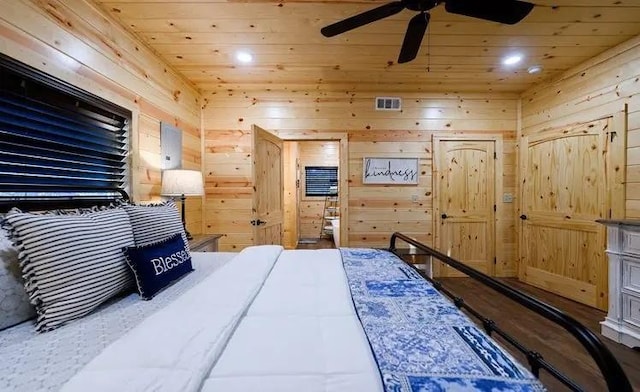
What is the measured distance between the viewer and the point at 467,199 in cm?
372

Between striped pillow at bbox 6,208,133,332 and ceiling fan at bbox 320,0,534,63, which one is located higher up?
ceiling fan at bbox 320,0,534,63

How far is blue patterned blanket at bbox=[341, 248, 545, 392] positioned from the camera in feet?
2.23

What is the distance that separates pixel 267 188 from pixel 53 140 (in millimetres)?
1974

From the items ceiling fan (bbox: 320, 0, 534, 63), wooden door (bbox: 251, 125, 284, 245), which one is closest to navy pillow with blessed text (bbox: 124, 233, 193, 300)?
wooden door (bbox: 251, 125, 284, 245)

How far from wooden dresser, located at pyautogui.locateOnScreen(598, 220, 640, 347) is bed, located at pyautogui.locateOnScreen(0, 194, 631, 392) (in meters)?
1.95

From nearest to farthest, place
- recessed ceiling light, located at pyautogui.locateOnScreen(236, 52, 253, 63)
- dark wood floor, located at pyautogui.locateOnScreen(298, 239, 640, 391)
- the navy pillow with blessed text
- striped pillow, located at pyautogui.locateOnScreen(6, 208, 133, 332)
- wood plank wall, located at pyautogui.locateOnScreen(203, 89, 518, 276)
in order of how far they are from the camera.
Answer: striped pillow, located at pyautogui.locateOnScreen(6, 208, 133, 332) → the navy pillow with blessed text → dark wood floor, located at pyautogui.locateOnScreen(298, 239, 640, 391) → recessed ceiling light, located at pyautogui.locateOnScreen(236, 52, 253, 63) → wood plank wall, located at pyautogui.locateOnScreen(203, 89, 518, 276)

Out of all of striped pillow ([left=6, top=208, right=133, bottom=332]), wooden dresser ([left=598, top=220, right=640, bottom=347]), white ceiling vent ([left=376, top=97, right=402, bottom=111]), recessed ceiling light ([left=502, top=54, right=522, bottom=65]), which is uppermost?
recessed ceiling light ([left=502, top=54, right=522, bottom=65])

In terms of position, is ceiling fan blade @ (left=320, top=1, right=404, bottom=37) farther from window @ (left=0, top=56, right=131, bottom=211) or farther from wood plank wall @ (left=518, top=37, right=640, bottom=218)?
wood plank wall @ (left=518, top=37, right=640, bottom=218)

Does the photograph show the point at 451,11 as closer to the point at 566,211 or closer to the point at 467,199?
the point at 467,199

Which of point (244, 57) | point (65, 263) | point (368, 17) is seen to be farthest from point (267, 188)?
point (65, 263)

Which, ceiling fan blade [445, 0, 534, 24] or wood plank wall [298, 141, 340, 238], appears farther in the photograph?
wood plank wall [298, 141, 340, 238]

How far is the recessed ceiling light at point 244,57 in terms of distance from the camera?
275 cm

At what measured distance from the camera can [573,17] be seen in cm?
220

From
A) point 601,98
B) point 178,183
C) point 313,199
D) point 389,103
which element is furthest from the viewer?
point 313,199
